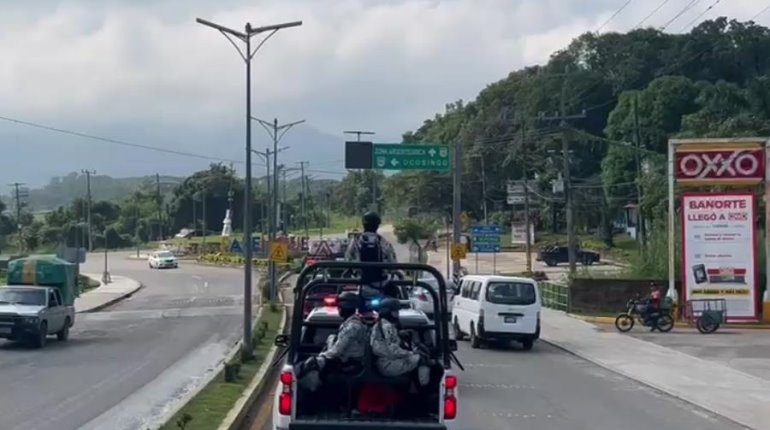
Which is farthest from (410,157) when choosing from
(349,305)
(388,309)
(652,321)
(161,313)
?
(388,309)

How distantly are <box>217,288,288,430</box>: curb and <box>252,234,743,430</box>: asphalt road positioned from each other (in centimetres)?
19

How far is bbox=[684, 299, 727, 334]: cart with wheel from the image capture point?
37.0 m

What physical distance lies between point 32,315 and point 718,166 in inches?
865

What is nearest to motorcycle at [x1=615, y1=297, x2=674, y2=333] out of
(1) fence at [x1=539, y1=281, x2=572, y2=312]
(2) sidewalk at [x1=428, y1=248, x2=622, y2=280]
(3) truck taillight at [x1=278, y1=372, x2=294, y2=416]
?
(1) fence at [x1=539, y1=281, x2=572, y2=312]

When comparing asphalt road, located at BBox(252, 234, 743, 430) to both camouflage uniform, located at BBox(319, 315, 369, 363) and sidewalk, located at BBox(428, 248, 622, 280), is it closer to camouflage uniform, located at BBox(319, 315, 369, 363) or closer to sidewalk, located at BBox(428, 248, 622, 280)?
camouflage uniform, located at BBox(319, 315, 369, 363)

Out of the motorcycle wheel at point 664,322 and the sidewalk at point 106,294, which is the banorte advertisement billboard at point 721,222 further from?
the sidewalk at point 106,294

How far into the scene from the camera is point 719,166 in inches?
1569

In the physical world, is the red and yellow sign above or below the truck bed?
above

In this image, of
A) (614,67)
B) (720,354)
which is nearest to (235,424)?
(720,354)

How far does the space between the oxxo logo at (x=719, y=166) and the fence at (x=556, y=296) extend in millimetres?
7579

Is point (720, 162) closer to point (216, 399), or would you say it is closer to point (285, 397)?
point (216, 399)

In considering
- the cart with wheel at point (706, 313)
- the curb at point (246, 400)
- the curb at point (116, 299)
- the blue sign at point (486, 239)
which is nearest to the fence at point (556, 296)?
the blue sign at point (486, 239)

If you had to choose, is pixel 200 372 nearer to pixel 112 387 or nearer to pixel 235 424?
pixel 112 387

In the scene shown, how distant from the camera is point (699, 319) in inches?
1464
